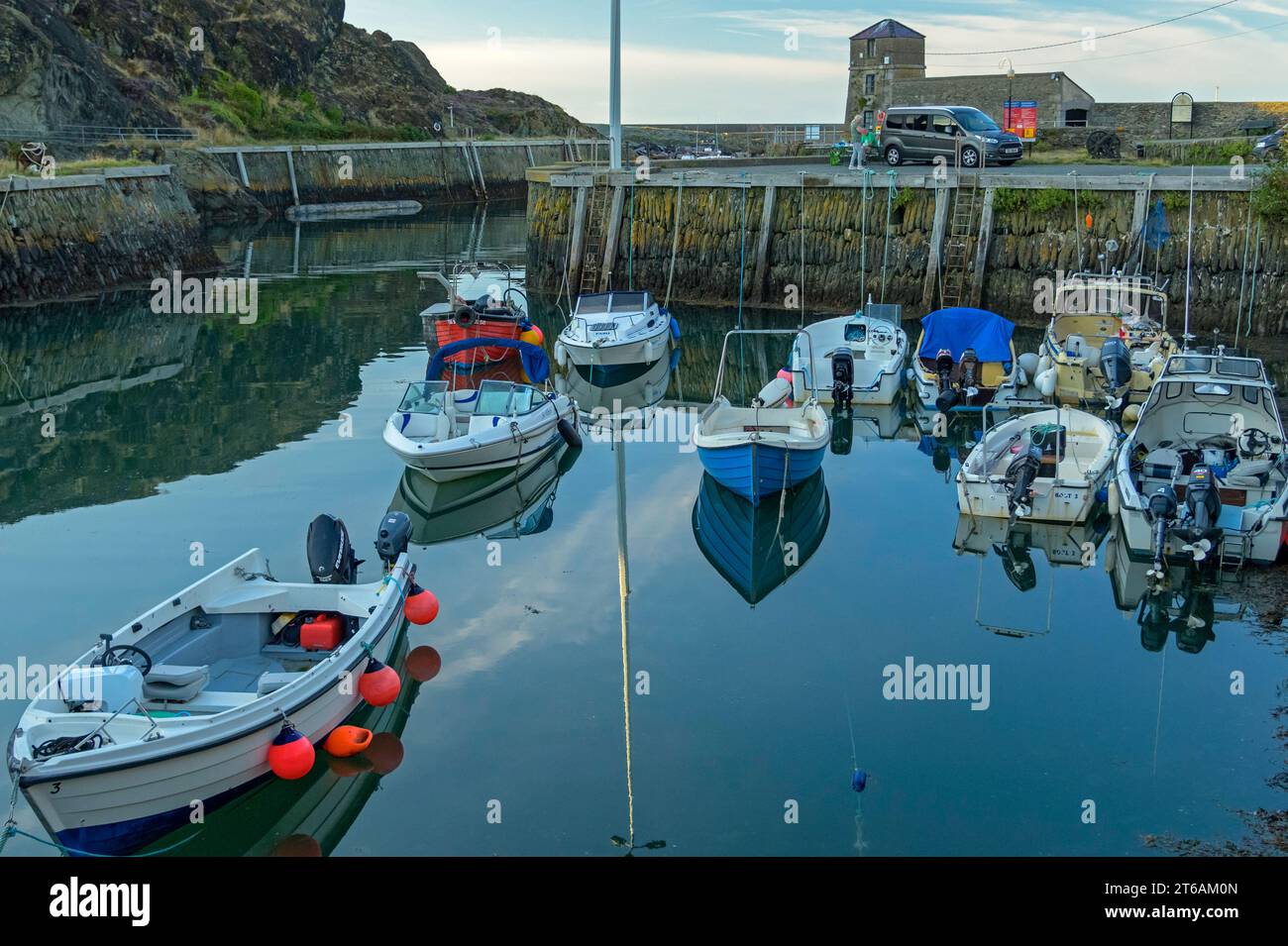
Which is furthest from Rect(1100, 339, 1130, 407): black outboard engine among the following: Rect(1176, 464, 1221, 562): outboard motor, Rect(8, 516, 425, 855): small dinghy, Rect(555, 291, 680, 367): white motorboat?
Rect(8, 516, 425, 855): small dinghy

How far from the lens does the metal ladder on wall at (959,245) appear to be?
33312 millimetres

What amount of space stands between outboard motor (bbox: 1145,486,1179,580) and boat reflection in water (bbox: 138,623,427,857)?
372 inches

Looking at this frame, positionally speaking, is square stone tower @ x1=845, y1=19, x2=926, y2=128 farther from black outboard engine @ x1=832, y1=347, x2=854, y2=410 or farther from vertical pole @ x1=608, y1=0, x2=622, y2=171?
black outboard engine @ x1=832, y1=347, x2=854, y2=410

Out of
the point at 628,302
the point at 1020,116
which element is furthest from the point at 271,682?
the point at 1020,116

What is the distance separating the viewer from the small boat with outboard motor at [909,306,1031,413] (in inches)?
958

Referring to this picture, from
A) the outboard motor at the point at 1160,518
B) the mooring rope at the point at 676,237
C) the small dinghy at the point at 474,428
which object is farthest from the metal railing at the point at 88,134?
the outboard motor at the point at 1160,518

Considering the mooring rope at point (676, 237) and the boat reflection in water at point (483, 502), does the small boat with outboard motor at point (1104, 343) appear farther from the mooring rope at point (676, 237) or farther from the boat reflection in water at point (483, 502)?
the mooring rope at point (676, 237)

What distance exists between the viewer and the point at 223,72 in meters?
82.6

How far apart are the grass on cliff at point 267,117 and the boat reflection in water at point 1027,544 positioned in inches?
2521

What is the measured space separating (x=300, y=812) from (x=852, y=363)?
16.6 meters

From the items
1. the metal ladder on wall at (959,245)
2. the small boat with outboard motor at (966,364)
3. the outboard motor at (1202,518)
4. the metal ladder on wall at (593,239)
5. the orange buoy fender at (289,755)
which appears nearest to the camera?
the orange buoy fender at (289,755)

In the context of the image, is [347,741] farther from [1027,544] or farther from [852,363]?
[852,363]
